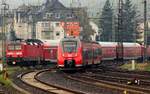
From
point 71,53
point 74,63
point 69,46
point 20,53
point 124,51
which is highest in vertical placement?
point 69,46

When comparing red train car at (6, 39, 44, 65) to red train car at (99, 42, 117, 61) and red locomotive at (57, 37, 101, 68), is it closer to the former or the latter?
red locomotive at (57, 37, 101, 68)

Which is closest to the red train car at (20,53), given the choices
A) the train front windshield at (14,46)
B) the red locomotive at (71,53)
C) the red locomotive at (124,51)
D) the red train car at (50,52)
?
the train front windshield at (14,46)

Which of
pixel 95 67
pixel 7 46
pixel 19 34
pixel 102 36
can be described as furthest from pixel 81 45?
pixel 19 34

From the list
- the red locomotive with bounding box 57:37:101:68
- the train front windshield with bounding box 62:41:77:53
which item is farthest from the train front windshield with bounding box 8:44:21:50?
the train front windshield with bounding box 62:41:77:53

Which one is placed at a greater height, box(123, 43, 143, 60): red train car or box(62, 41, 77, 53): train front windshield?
box(62, 41, 77, 53): train front windshield

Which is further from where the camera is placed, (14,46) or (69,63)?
(14,46)

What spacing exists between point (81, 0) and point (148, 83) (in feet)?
120

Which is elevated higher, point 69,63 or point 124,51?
point 124,51

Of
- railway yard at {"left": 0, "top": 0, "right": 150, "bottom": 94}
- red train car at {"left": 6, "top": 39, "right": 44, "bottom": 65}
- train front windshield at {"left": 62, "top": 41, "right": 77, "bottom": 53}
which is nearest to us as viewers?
railway yard at {"left": 0, "top": 0, "right": 150, "bottom": 94}

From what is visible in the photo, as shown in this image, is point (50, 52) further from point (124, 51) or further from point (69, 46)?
point (69, 46)

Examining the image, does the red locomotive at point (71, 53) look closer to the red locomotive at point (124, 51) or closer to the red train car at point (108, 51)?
the red locomotive at point (124, 51)

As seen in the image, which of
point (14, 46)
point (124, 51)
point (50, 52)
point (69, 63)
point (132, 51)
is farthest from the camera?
point (132, 51)

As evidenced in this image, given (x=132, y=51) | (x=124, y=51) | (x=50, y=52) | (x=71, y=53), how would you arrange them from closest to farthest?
(x=71, y=53) < (x=50, y=52) < (x=124, y=51) < (x=132, y=51)

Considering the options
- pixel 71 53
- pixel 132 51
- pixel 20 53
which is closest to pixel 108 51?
pixel 132 51
